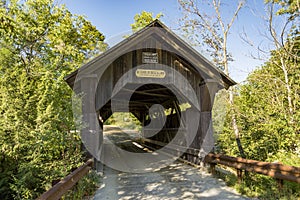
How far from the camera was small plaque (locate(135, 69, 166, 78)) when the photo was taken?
6.08 meters

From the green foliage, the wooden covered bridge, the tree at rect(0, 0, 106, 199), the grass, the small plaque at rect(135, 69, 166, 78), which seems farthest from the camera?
the small plaque at rect(135, 69, 166, 78)

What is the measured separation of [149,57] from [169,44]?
711mm

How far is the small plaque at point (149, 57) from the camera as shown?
6.21 metres

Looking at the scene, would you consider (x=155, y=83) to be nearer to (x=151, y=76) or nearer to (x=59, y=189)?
(x=151, y=76)

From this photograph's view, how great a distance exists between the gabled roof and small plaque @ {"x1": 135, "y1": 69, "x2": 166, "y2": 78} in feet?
2.35

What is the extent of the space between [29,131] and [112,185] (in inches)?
93.6

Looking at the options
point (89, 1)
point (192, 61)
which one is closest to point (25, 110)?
point (192, 61)

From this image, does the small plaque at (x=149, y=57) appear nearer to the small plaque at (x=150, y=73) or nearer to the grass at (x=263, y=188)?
the small plaque at (x=150, y=73)

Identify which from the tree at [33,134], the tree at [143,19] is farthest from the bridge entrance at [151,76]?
the tree at [143,19]

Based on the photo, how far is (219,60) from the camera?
8.45 metres

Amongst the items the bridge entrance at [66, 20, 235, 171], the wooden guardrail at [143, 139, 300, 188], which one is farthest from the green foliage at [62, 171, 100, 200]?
the wooden guardrail at [143, 139, 300, 188]

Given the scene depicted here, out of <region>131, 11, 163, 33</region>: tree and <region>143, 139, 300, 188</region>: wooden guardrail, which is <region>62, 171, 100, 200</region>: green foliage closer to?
<region>143, 139, 300, 188</region>: wooden guardrail

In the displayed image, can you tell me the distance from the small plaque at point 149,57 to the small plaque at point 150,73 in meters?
0.29

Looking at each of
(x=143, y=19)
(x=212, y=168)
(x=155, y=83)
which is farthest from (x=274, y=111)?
(x=143, y=19)
